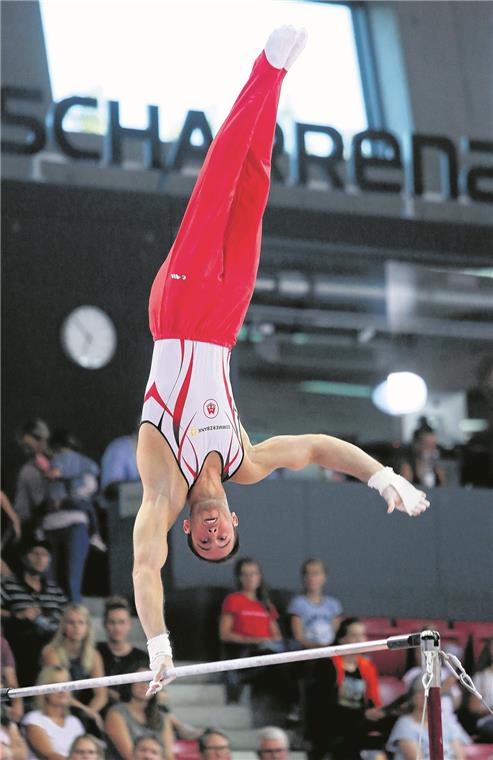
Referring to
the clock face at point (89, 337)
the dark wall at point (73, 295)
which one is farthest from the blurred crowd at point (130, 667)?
the clock face at point (89, 337)

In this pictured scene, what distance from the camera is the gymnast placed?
15.1 feet

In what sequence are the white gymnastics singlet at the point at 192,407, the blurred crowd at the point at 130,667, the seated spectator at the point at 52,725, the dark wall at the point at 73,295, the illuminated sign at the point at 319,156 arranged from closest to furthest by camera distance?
the white gymnastics singlet at the point at 192,407 → the seated spectator at the point at 52,725 → the blurred crowd at the point at 130,667 → the dark wall at the point at 73,295 → the illuminated sign at the point at 319,156

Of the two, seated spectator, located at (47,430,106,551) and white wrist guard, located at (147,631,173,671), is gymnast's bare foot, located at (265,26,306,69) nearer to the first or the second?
white wrist guard, located at (147,631,173,671)

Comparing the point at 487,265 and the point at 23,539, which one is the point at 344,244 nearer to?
the point at 487,265

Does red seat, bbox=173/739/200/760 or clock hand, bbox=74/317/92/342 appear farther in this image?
clock hand, bbox=74/317/92/342

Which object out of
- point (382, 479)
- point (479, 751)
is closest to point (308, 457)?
point (382, 479)

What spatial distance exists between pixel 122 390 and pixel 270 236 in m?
1.69

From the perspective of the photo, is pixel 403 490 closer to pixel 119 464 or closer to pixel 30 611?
pixel 30 611

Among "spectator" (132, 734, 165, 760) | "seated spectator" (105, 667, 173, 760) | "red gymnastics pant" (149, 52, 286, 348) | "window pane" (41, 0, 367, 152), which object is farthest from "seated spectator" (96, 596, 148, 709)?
"window pane" (41, 0, 367, 152)

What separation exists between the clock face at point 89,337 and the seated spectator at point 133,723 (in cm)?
366

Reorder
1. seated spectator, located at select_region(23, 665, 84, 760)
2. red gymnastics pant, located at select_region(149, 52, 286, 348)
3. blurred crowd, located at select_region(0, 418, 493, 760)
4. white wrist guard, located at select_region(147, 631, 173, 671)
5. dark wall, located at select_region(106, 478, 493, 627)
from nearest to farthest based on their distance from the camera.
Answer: white wrist guard, located at select_region(147, 631, 173, 671)
red gymnastics pant, located at select_region(149, 52, 286, 348)
seated spectator, located at select_region(23, 665, 84, 760)
blurred crowd, located at select_region(0, 418, 493, 760)
dark wall, located at select_region(106, 478, 493, 627)

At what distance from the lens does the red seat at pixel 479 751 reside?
7578 millimetres

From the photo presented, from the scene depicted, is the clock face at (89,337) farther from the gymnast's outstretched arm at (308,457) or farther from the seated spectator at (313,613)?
the gymnast's outstretched arm at (308,457)

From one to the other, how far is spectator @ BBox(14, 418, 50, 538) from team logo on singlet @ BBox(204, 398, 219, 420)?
3745 mm
